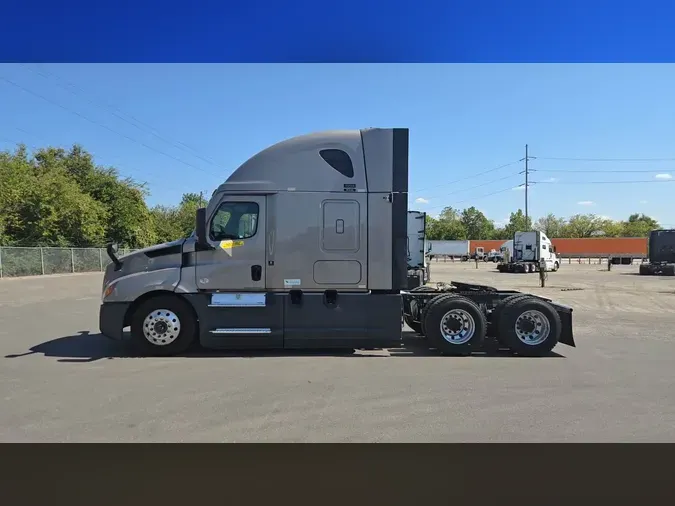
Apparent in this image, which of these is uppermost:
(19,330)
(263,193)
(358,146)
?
(358,146)

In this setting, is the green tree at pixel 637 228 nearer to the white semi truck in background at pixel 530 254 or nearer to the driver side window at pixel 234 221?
the white semi truck in background at pixel 530 254

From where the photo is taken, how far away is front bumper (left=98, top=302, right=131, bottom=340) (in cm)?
894

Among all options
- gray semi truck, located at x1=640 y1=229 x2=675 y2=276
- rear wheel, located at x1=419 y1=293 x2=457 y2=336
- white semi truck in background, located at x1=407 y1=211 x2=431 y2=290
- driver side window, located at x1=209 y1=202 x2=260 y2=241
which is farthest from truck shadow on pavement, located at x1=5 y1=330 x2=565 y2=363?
gray semi truck, located at x1=640 y1=229 x2=675 y2=276

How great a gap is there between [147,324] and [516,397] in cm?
593

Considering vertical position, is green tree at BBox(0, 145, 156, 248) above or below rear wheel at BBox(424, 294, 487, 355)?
above

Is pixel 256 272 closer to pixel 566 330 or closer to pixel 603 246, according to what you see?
pixel 566 330

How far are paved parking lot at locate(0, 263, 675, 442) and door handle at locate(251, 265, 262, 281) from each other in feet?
4.41

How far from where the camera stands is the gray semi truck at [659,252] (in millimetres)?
38594

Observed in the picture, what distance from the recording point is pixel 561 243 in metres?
91.9

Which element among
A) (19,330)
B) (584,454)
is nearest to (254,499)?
(584,454)

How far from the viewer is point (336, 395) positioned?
6574 millimetres

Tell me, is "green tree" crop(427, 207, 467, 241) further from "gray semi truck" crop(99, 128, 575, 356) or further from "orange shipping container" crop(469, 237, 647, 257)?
"gray semi truck" crop(99, 128, 575, 356)

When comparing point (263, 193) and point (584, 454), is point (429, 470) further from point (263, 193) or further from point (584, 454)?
point (263, 193)

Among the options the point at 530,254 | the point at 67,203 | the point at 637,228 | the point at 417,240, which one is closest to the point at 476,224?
the point at 637,228
